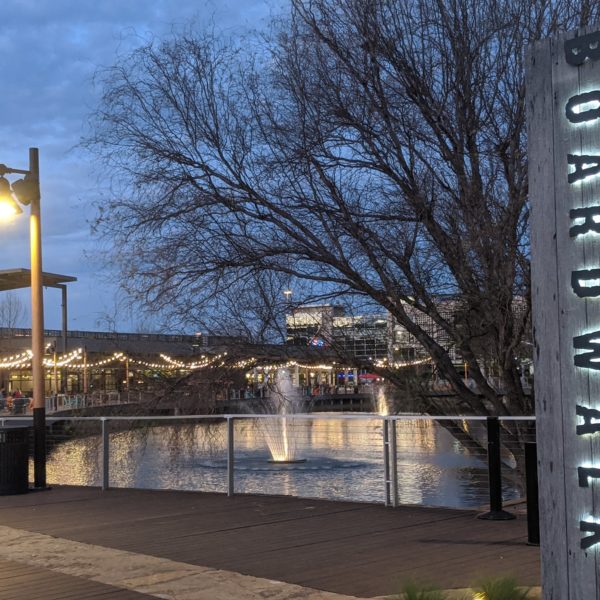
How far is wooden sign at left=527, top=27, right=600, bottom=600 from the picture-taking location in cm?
385

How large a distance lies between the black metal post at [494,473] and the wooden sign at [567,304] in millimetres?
4837

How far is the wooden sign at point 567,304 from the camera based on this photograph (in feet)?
12.6

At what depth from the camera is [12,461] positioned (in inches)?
490

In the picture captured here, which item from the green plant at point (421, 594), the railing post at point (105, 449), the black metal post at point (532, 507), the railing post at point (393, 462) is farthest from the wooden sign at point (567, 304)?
the railing post at point (105, 449)

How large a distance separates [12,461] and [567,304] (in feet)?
33.9

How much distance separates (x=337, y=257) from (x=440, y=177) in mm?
1518

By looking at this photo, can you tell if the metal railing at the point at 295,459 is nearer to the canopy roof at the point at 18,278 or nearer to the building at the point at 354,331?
the building at the point at 354,331

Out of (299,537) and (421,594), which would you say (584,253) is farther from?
(299,537)

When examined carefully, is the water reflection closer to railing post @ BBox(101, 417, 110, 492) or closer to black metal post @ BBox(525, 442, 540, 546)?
railing post @ BBox(101, 417, 110, 492)

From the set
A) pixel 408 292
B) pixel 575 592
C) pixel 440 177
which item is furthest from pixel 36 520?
pixel 575 592

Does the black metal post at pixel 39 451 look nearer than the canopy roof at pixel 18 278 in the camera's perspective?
Yes

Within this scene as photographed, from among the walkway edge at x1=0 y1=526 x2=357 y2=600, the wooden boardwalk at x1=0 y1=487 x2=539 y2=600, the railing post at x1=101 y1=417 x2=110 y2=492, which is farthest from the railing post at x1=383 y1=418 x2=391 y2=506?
the railing post at x1=101 y1=417 x2=110 y2=492

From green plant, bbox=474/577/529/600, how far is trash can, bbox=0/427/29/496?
8848 mm

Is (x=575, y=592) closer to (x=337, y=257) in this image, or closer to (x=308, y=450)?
(x=337, y=257)
